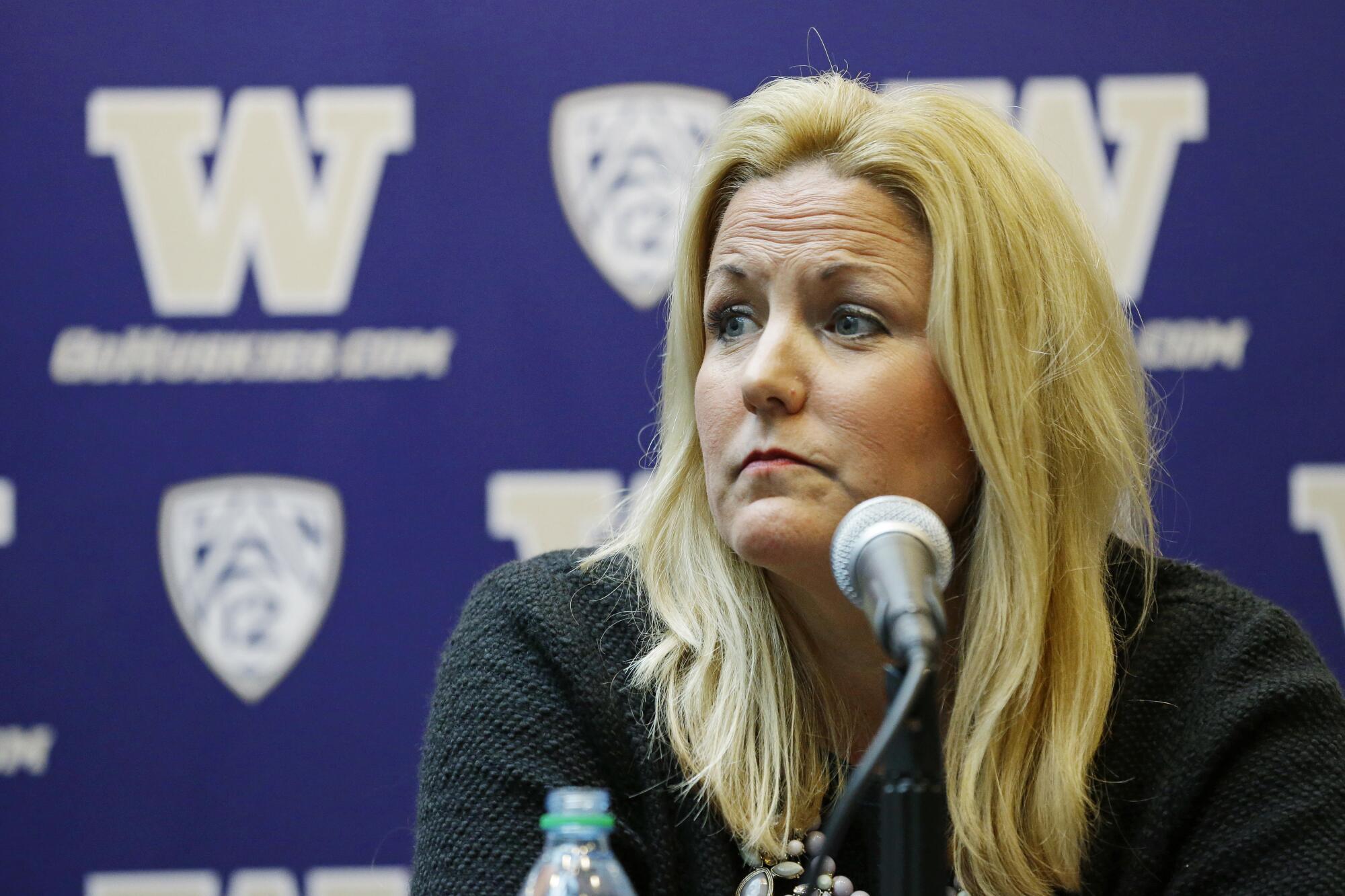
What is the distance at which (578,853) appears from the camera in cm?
96

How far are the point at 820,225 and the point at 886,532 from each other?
0.69m

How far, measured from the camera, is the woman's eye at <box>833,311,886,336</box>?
1505mm

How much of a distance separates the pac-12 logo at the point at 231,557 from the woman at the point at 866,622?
0.84 m

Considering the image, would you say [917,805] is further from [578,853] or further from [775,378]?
[775,378]

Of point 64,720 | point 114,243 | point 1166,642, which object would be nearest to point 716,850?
point 1166,642

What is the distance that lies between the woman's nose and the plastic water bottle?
1.87 ft

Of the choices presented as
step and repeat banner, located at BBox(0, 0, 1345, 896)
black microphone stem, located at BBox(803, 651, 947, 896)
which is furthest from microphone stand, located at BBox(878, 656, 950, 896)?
step and repeat banner, located at BBox(0, 0, 1345, 896)

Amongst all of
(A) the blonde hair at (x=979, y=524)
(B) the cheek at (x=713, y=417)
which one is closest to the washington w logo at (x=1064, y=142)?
(A) the blonde hair at (x=979, y=524)

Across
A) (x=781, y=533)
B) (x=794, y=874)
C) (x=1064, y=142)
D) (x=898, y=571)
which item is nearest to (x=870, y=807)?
(x=794, y=874)

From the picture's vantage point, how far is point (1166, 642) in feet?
5.15

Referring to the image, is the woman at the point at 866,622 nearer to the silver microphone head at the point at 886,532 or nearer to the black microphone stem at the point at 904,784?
the silver microphone head at the point at 886,532

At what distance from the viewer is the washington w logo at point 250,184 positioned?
239 centimetres

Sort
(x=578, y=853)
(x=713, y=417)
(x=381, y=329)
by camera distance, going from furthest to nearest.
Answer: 1. (x=381, y=329)
2. (x=713, y=417)
3. (x=578, y=853)

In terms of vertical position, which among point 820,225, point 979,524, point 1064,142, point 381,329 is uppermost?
point 1064,142
